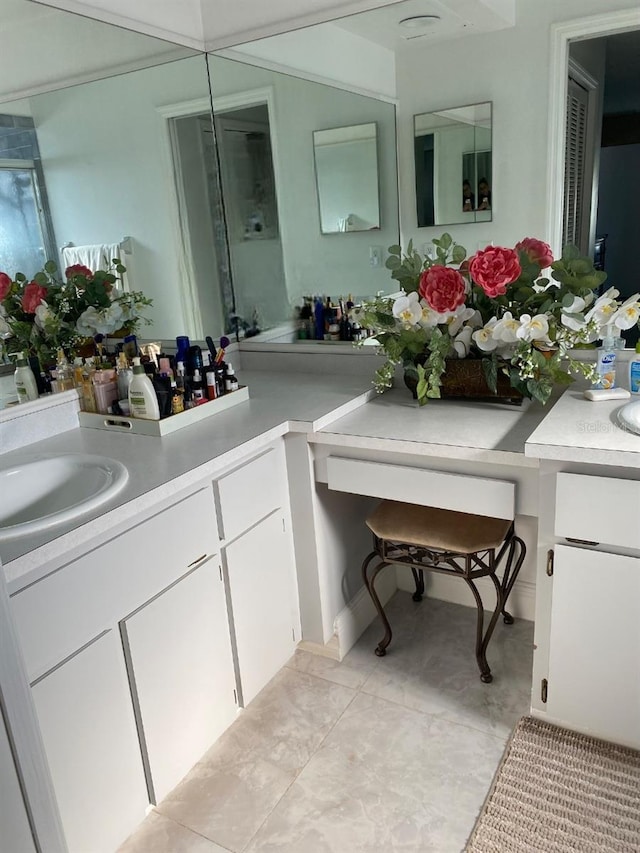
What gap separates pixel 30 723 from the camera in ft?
2.27

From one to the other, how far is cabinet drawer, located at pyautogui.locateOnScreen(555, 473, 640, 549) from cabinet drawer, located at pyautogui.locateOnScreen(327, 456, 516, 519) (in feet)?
0.48

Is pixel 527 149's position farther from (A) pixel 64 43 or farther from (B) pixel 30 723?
(B) pixel 30 723

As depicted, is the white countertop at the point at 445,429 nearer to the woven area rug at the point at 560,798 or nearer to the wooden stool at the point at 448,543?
the wooden stool at the point at 448,543

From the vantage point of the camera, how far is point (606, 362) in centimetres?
169

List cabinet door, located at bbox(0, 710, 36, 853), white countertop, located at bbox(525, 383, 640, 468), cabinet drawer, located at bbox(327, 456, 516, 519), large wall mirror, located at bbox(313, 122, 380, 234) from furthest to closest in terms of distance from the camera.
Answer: large wall mirror, located at bbox(313, 122, 380, 234) < cabinet drawer, located at bbox(327, 456, 516, 519) < white countertop, located at bbox(525, 383, 640, 468) < cabinet door, located at bbox(0, 710, 36, 853)

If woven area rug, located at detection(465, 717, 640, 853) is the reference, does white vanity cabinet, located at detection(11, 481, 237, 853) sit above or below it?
above

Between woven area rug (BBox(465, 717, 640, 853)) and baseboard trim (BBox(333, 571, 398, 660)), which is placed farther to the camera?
baseboard trim (BBox(333, 571, 398, 660))

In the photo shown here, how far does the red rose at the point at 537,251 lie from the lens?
177cm

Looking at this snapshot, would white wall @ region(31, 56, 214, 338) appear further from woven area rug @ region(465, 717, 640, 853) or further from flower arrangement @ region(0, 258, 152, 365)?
woven area rug @ region(465, 717, 640, 853)

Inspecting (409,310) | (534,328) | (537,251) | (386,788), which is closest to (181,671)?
(386,788)

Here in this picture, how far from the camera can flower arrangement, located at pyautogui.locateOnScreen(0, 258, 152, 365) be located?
1704 millimetres

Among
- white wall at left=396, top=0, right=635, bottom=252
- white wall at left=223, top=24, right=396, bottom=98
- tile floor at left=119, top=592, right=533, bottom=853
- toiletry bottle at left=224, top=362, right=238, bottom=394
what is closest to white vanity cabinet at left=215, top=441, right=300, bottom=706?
tile floor at left=119, top=592, right=533, bottom=853

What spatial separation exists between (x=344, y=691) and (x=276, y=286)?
56.4 inches

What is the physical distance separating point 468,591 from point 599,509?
3.15 ft
